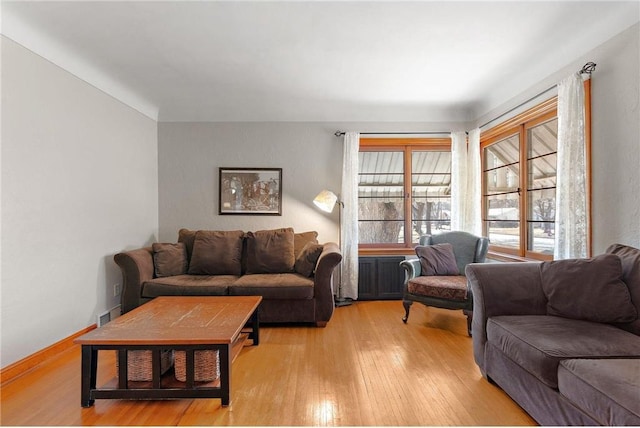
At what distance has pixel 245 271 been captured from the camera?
3762mm

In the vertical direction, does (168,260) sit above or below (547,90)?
below

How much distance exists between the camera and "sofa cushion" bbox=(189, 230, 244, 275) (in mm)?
Result: 3629

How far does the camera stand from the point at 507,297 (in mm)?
2094

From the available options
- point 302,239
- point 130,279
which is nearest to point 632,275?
point 302,239

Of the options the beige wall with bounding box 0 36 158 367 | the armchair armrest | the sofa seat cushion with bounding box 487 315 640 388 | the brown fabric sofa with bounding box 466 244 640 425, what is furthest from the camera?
the armchair armrest

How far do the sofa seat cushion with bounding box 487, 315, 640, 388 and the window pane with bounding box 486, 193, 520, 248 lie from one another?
67.1 inches

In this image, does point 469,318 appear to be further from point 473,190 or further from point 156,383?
point 156,383

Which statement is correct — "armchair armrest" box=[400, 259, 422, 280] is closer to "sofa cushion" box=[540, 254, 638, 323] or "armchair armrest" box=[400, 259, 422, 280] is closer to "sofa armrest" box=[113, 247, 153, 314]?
"sofa cushion" box=[540, 254, 638, 323]

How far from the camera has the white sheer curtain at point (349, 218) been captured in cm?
406

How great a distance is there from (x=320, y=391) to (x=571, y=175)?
7.90 feet

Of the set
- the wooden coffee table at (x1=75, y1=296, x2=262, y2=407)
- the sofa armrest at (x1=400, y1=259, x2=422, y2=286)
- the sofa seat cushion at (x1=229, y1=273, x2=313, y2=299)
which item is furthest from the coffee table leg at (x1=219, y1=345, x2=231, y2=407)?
the sofa armrest at (x1=400, y1=259, x2=422, y2=286)

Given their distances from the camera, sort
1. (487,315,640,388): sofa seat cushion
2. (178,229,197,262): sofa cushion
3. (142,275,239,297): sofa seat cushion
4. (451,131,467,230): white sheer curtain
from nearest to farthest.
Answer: (487,315,640,388): sofa seat cushion
(142,275,239,297): sofa seat cushion
(178,229,197,262): sofa cushion
(451,131,467,230): white sheer curtain

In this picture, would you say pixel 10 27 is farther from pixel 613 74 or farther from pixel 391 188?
pixel 613 74

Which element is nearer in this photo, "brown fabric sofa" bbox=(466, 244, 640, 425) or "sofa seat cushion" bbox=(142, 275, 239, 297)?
"brown fabric sofa" bbox=(466, 244, 640, 425)
